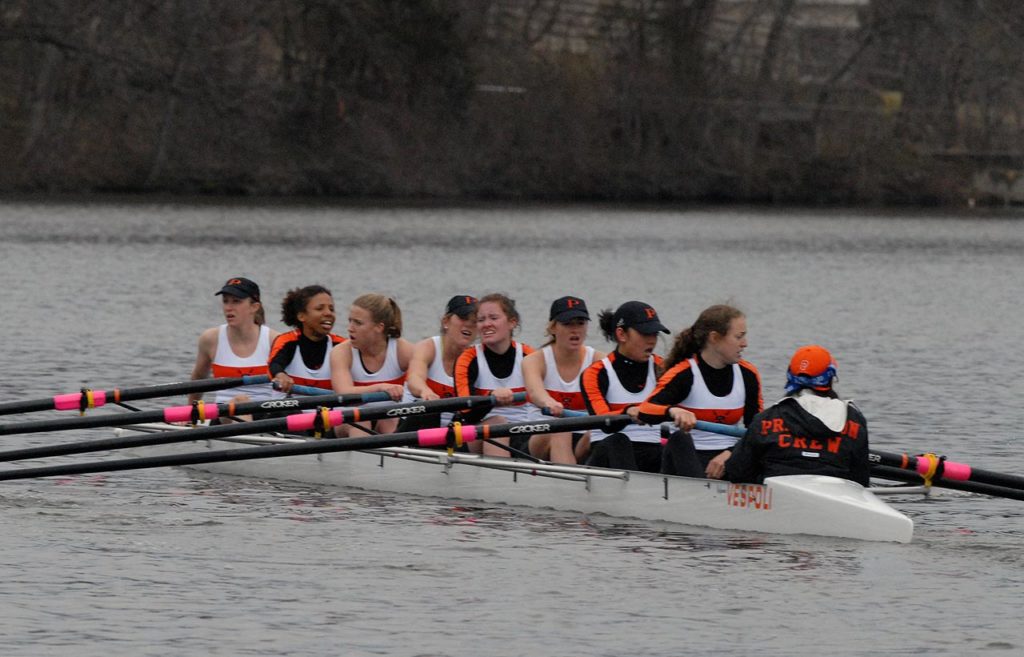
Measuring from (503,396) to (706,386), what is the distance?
1.52 meters

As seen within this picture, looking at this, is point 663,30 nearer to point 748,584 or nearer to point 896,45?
point 896,45

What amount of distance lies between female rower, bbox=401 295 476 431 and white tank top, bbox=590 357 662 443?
1.37m

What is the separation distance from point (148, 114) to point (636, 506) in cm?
5428

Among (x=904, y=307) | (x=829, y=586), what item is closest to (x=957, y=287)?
(x=904, y=307)

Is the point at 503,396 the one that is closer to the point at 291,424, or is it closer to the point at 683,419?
the point at 291,424

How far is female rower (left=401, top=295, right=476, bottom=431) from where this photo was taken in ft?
43.7

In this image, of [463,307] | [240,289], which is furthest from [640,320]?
[240,289]

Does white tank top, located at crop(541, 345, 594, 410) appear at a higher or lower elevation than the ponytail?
lower

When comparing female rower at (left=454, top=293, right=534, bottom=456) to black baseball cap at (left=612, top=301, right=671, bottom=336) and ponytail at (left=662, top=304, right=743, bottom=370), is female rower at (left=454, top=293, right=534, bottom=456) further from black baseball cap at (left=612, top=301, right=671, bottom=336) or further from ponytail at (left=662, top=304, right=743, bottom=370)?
ponytail at (left=662, top=304, right=743, bottom=370)

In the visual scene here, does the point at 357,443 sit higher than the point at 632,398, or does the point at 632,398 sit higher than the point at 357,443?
the point at 632,398

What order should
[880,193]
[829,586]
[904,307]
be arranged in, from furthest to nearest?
1. [880,193]
2. [904,307]
3. [829,586]

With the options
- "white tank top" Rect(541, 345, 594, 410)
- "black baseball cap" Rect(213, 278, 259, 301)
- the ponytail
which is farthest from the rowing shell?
"black baseball cap" Rect(213, 278, 259, 301)

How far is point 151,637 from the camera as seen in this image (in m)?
9.32

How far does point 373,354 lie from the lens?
13.8 m
